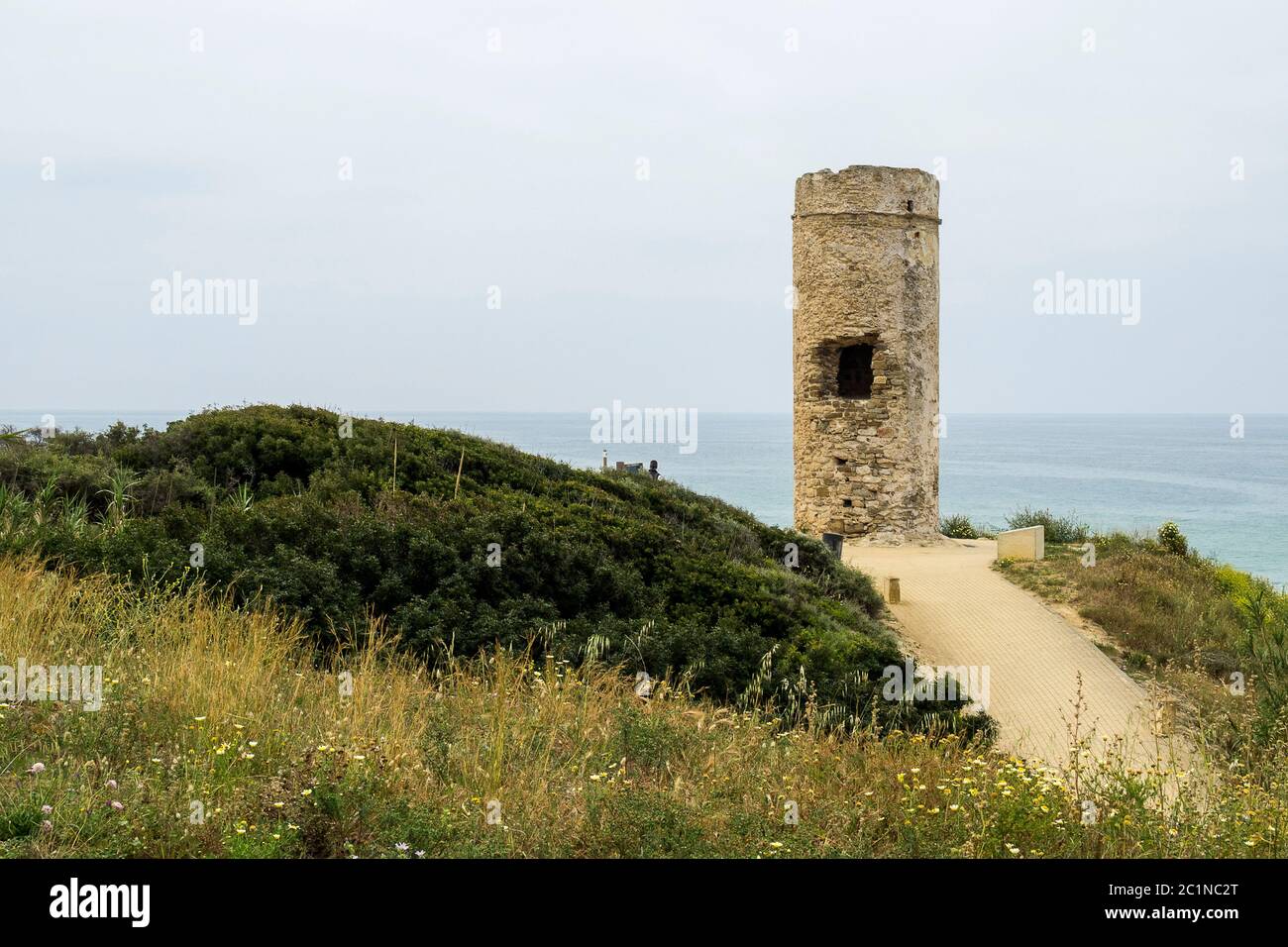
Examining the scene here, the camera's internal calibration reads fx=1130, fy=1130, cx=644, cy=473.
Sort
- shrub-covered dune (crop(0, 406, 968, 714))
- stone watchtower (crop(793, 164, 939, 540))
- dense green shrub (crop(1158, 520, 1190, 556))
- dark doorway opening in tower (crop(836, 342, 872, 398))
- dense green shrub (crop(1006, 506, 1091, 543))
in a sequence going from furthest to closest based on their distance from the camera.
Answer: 1. dark doorway opening in tower (crop(836, 342, 872, 398))
2. dense green shrub (crop(1006, 506, 1091, 543))
3. stone watchtower (crop(793, 164, 939, 540))
4. dense green shrub (crop(1158, 520, 1190, 556))
5. shrub-covered dune (crop(0, 406, 968, 714))

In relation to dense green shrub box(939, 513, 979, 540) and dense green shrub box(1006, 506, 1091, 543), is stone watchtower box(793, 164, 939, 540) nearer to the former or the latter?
dense green shrub box(1006, 506, 1091, 543)

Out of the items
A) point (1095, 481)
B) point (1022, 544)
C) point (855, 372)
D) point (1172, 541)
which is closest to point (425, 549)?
point (1022, 544)

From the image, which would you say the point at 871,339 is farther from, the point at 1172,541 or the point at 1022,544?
the point at 1172,541

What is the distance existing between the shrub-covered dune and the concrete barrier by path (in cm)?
505

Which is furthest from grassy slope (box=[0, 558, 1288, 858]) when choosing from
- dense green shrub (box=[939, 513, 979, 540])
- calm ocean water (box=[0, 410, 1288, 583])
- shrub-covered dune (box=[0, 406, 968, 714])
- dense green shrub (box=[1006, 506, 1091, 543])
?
dense green shrub (box=[939, 513, 979, 540])

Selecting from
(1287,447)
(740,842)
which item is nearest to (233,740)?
→ (740,842)

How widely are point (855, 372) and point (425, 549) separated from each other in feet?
45.0

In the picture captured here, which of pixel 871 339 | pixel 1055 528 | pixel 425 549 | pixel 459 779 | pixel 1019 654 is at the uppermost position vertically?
pixel 871 339

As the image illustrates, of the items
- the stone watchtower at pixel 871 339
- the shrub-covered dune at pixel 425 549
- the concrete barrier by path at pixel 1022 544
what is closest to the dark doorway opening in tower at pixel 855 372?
the stone watchtower at pixel 871 339

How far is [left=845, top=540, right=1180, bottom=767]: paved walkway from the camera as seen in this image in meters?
9.67

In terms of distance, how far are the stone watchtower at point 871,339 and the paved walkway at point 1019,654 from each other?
1871 mm

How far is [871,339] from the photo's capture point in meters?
19.9

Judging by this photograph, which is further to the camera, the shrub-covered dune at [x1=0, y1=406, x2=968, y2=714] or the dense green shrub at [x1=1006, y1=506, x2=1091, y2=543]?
the dense green shrub at [x1=1006, y1=506, x2=1091, y2=543]
